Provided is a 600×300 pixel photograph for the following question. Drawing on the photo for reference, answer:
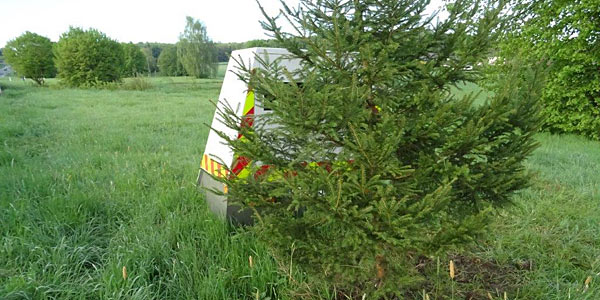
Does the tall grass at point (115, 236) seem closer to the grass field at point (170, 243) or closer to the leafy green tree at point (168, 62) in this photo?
the grass field at point (170, 243)

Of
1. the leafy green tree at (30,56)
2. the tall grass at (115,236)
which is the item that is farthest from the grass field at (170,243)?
the leafy green tree at (30,56)

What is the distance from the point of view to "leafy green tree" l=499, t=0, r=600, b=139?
873 centimetres

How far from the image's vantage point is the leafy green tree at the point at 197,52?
4888 cm

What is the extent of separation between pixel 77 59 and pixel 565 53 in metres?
32.9

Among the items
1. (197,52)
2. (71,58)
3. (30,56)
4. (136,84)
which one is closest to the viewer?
(136,84)

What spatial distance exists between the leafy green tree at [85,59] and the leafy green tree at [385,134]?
3197 cm

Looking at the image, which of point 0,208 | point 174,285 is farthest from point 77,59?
point 174,285

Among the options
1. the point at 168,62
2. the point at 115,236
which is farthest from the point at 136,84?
the point at 168,62

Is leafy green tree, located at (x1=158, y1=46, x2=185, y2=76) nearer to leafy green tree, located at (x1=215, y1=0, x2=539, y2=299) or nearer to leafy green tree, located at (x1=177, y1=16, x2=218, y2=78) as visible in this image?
leafy green tree, located at (x1=177, y1=16, x2=218, y2=78)

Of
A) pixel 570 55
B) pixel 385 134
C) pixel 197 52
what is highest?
pixel 197 52

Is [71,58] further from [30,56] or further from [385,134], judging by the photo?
[385,134]

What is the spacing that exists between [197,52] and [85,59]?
20.1 m

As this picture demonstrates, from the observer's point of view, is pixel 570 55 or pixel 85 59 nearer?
pixel 570 55

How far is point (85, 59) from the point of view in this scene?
29844 millimetres
